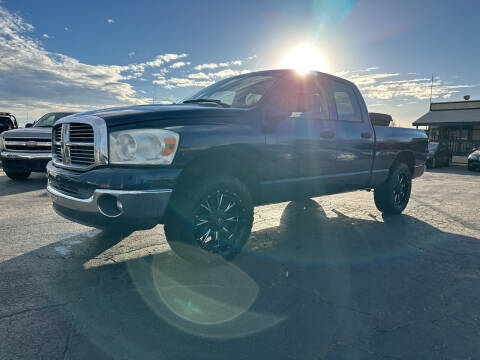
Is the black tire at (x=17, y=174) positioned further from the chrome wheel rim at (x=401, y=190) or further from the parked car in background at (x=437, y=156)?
the parked car in background at (x=437, y=156)

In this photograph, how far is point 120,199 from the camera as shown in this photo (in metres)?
2.63

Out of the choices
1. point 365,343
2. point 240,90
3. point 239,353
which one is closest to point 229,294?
point 239,353

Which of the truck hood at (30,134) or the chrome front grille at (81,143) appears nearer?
the chrome front grille at (81,143)

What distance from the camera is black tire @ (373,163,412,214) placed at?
5.51m

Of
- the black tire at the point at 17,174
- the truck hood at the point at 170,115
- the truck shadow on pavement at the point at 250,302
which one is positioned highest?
the truck hood at the point at 170,115

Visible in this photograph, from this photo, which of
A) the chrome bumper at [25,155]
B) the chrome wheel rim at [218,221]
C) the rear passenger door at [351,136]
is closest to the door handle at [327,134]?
the rear passenger door at [351,136]

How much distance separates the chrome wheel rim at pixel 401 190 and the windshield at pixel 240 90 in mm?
3053

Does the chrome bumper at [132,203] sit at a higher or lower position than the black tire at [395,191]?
higher

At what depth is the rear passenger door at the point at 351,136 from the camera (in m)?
4.37

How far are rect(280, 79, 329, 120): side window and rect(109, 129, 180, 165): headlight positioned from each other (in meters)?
1.37

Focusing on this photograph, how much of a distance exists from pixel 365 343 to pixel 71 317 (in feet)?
6.13

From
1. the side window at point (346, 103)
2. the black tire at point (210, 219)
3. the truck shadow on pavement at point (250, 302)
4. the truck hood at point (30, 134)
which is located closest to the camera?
the truck shadow on pavement at point (250, 302)

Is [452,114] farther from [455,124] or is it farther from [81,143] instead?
[81,143]

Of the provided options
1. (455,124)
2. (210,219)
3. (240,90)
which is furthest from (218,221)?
(455,124)
